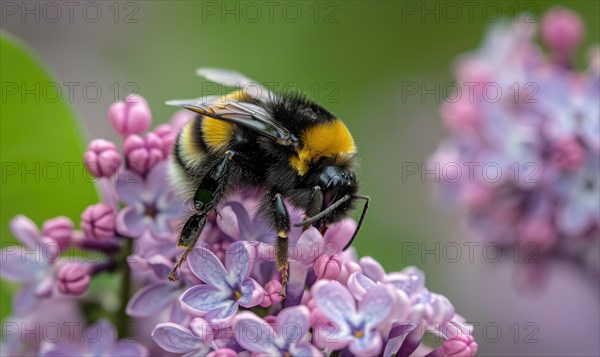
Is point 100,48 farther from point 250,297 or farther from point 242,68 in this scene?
point 250,297

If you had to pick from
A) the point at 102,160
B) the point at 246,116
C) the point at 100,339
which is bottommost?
the point at 100,339

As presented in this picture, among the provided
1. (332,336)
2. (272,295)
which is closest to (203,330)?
(272,295)

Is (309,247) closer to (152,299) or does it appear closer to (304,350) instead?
(304,350)

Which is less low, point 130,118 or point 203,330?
point 130,118

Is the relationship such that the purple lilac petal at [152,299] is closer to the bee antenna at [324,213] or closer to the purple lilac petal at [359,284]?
the bee antenna at [324,213]

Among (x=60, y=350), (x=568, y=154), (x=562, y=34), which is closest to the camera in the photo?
(x=60, y=350)
